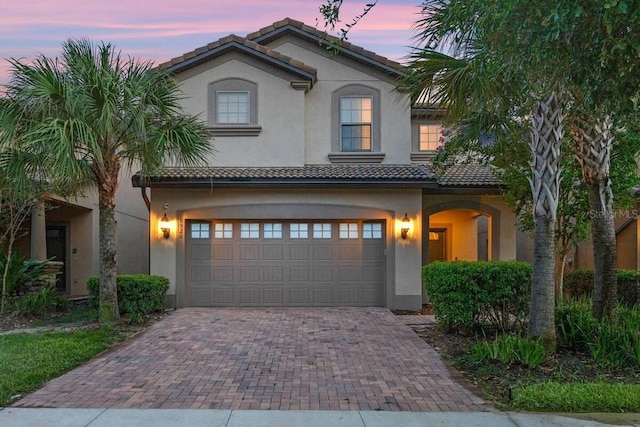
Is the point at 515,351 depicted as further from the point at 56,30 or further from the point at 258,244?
the point at 56,30

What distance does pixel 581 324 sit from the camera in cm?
746

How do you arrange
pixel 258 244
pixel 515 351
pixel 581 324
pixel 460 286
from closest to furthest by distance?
1. pixel 515 351
2. pixel 581 324
3. pixel 460 286
4. pixel 258 244

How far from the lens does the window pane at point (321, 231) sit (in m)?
12.9

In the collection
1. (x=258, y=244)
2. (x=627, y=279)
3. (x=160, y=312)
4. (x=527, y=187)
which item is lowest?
(x=160, y=312)

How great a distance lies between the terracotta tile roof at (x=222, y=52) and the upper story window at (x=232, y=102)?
76cm

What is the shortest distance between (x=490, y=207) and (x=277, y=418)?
1009 cm

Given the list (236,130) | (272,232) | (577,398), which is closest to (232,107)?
(236,130)

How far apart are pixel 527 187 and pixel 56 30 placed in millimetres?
11818

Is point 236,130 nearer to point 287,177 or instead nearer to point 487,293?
point 287,177

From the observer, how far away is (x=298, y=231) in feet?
42.2

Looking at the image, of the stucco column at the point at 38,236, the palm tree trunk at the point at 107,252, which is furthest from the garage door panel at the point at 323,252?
the stucco column at the point at 38,236

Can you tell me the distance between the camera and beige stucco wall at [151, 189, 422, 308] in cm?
1253

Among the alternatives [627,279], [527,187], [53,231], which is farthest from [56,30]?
[627,279]

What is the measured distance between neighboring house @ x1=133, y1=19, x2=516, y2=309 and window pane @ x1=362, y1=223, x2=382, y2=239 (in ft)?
0.12
